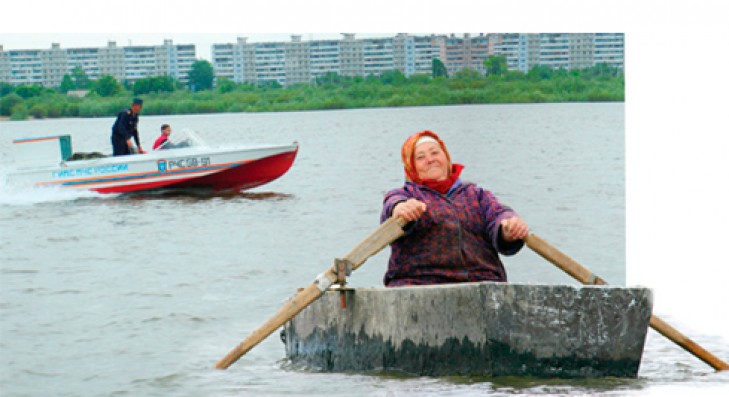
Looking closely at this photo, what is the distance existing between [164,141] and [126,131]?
4.33 ft

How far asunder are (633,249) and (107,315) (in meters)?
3.58

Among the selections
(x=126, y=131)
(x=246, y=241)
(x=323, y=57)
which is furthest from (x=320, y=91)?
(x=126, y=131)

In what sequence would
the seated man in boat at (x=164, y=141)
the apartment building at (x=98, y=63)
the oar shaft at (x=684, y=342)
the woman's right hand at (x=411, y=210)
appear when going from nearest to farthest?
the woman's right hand at (x=411, y=210)
the oar shaft at (x=684, y=342)
the apartment building at (x=98, y=63)
the seated man in boat at (x=164, y=141)

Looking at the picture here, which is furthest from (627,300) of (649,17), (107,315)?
(107,315)

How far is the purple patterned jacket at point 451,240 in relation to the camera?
577cm

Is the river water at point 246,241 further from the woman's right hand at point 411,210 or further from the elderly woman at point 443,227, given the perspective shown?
the woman's right hand at point 411,210

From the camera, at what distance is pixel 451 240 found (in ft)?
18.9

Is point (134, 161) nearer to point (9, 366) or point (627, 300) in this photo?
point (9, 366)

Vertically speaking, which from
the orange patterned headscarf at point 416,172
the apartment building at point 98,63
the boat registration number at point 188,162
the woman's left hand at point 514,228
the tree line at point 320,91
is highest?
the apartment building at point 98,63

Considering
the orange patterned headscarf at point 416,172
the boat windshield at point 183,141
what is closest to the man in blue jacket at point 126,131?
the boat windshield at point 183,141

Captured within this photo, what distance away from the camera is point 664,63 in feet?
28.1

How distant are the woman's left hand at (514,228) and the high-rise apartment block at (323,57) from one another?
3830 millimetres

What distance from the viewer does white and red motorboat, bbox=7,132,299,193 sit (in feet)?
36.4

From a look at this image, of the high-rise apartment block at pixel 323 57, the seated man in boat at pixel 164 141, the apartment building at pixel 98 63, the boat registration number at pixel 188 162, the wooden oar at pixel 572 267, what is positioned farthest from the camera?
the boat registration number at pixel 188 162
